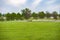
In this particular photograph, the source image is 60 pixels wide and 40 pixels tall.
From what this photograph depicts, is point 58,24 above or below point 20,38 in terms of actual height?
above

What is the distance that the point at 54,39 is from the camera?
2682mm

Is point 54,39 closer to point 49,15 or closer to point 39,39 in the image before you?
point 39,39

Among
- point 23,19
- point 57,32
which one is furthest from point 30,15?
point 57,32

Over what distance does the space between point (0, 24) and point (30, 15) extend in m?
0.76

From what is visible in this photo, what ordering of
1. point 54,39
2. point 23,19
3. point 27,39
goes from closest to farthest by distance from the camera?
point 54,39
point 27,39
point 23,19

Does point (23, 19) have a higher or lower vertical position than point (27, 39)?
higher

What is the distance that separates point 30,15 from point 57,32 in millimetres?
965

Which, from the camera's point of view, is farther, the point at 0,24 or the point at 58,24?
the point at 0,24

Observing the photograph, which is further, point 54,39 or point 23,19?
point 23,19

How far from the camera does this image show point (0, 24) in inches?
150

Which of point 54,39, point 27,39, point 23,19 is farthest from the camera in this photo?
point 23,19

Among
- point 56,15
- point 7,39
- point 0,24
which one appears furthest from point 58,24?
point 0,24

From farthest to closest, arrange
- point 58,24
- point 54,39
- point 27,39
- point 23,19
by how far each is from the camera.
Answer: point 23,19 → point 58,24 → point 27,39 → point 54,39

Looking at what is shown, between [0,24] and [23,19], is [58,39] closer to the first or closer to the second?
[23,19]
